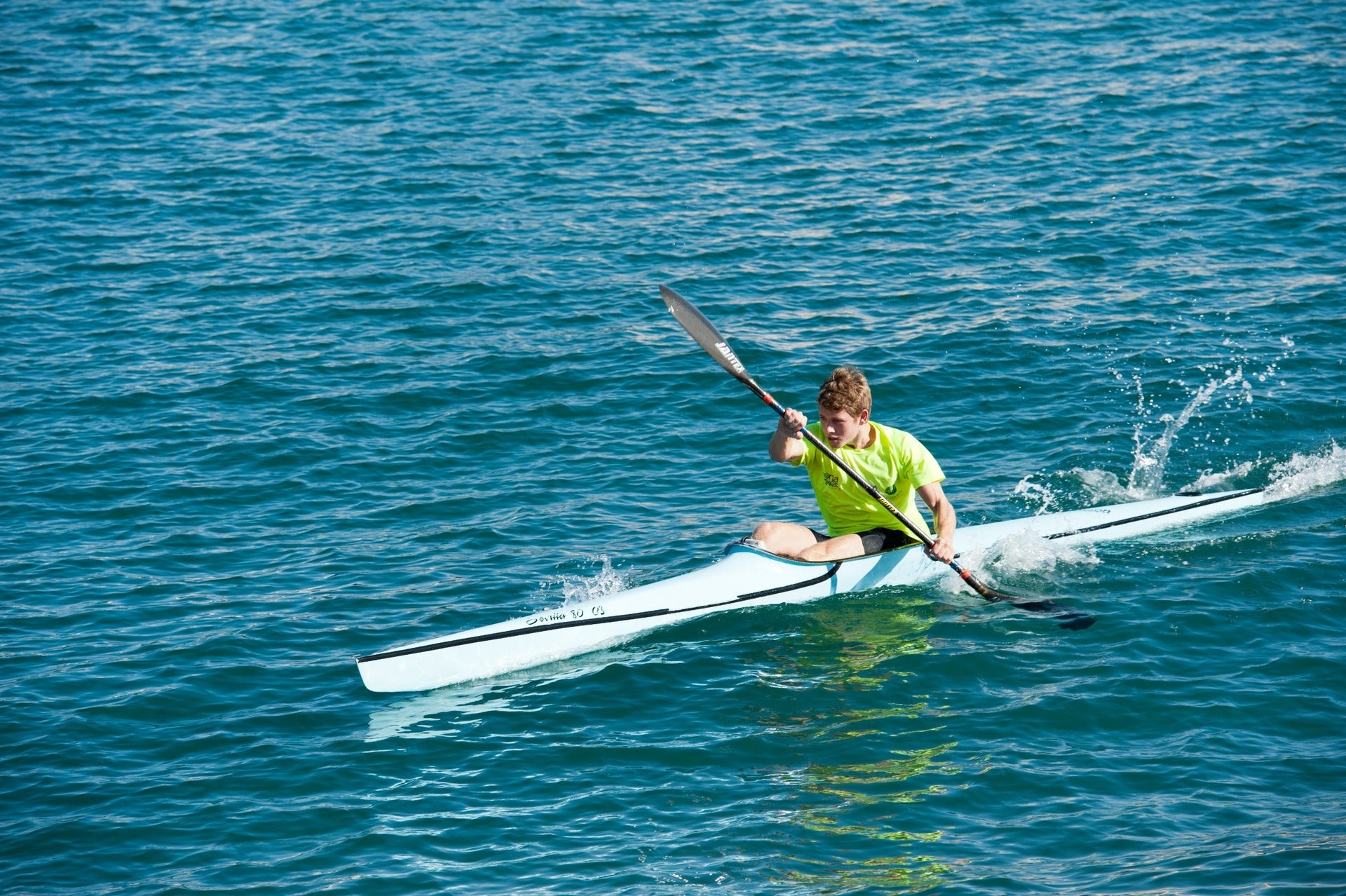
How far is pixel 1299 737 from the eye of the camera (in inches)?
294

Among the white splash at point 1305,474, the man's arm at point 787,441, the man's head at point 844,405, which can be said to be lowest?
the white splash at point 1305,474

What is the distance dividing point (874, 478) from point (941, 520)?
0.50 metres

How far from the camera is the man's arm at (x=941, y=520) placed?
8.74 m

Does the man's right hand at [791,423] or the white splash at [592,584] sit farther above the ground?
the man's right hand at [791,423]

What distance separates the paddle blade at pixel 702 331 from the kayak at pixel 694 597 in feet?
4.25

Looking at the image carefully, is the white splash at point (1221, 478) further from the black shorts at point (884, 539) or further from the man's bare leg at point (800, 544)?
the man's bare leg at point (800, 544)

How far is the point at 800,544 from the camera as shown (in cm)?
923

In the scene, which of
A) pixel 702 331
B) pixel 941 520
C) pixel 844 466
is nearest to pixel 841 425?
pixel 844 466

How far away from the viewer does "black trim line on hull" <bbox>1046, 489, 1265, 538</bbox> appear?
32.1 feet

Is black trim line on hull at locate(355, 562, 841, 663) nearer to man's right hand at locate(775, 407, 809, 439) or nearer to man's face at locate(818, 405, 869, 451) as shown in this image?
man's face at locate(818, 405, 869, 451)

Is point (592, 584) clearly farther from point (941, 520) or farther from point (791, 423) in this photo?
point (941, 520)

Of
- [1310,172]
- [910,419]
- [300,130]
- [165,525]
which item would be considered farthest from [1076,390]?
[300,130]

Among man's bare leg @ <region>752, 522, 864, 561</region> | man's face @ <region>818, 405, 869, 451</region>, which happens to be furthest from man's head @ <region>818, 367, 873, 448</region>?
man's bare leg @ <region>752, 522, 864, 561</region>

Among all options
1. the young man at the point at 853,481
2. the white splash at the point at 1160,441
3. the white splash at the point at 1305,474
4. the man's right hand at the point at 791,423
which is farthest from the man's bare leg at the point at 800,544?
the white splash at the point at 1305,474
